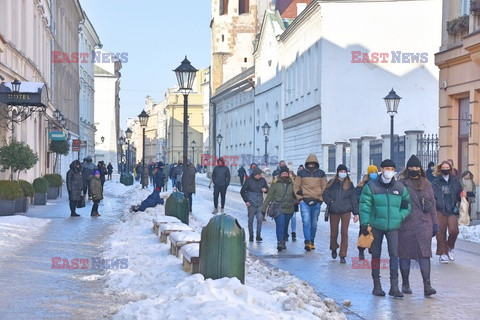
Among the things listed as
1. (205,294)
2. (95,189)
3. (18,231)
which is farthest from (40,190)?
(205,294)

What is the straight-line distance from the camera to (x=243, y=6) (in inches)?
3706

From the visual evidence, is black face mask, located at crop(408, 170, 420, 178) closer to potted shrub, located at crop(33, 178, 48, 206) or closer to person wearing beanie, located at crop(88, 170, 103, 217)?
person wearing beanie, located at crop(88, 170, 103, 217)

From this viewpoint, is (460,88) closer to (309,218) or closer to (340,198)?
(309,218)

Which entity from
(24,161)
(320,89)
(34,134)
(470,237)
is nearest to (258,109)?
(320,89)

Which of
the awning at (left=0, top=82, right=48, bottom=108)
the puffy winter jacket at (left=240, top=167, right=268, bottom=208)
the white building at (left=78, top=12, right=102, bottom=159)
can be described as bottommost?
the puffy winter jacket at (left=240, top=167, right=268, bottom=208)

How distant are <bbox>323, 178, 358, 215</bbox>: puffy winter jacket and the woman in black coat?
1.35m

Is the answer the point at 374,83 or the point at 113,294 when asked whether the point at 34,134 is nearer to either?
the point at 374,83

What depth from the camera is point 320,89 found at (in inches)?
1815

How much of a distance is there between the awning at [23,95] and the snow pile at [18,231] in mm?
3391

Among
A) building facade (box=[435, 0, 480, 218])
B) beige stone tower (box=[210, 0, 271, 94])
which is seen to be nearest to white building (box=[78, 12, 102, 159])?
beige stone tower (box=[210, 0, 271, 94])

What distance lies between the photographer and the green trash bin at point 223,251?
32.3 ft

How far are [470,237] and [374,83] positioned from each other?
25764 millimetres

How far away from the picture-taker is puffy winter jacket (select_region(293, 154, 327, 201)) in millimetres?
16844

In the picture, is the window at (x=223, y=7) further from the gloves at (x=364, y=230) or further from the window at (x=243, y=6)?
the gloves at (x=364, y=230)
